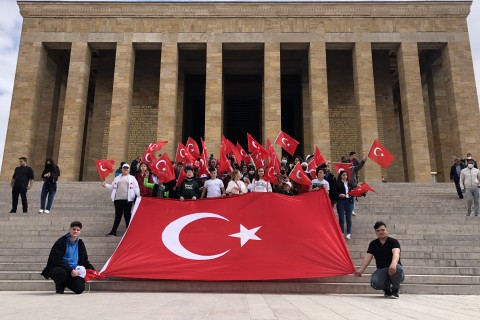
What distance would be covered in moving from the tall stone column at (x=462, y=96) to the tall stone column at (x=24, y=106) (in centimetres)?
2350

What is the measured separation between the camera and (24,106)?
2097cm

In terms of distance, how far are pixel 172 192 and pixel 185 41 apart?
46.5 ft

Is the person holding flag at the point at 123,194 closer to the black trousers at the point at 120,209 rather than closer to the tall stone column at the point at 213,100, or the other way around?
the black trousers at the point at 120,209

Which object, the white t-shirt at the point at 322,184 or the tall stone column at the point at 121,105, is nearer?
the white t-shirt at the point at 322,184

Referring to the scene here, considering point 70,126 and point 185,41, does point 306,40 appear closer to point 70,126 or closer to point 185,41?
point 185,41

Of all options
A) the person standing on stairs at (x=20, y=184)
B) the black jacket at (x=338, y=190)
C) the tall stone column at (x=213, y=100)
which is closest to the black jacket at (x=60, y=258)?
the person standing on stairs at (x=20, y=184)

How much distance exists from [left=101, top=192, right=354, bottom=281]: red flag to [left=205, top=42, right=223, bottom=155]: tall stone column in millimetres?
13085

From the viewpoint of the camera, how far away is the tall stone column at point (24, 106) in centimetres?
2031

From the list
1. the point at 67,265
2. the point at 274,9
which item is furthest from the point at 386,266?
the point at 274,9

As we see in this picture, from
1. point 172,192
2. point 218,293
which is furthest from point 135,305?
point 172,192

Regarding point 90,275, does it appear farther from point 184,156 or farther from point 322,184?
point 184,156

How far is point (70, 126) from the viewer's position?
68.1 ft

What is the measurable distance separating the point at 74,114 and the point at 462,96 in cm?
2170

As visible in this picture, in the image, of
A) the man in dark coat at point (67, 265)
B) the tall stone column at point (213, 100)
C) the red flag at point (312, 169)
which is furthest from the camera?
the tall stone column at point (213, 100)
